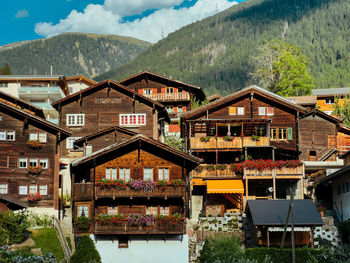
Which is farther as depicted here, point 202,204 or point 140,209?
point 202,204

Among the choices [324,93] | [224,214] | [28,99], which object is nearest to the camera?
[224,214]

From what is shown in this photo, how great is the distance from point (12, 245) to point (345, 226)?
2251 centimetres

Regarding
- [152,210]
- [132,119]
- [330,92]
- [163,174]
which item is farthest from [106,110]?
[330,92]

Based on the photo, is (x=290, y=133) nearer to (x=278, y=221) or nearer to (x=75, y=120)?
(x=278, y=221)

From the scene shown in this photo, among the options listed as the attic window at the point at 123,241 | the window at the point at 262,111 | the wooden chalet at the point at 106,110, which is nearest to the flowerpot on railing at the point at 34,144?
the attic window at the point at 123,241

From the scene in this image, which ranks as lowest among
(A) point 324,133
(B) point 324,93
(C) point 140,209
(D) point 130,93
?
(C) point 140,209

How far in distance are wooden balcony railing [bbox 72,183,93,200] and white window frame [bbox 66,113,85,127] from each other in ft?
63.2

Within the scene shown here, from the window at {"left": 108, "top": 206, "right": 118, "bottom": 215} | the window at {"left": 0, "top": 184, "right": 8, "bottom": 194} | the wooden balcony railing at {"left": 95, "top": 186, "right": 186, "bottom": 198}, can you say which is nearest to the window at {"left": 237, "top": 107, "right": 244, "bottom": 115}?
the wooden balcony railing at {"left": 95, "top": 186, "right": 186, "bottom": 198}

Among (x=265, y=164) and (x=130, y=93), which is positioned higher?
(x=130, y=93)

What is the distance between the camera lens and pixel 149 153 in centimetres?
3878

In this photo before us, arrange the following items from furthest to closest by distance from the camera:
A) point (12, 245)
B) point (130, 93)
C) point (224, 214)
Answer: point (130, 93)
point (224, 214)
point (12, 245)

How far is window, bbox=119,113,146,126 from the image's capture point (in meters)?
55.8

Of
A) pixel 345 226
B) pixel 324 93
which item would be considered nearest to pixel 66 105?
pixel 345 226

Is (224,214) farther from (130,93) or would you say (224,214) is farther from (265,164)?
(130,93)
